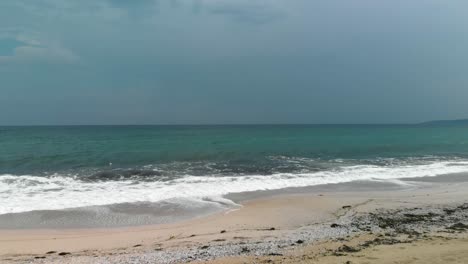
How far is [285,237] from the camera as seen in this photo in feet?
26.3

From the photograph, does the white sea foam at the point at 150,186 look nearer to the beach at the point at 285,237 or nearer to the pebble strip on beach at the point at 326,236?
the beach at the point at 285,237

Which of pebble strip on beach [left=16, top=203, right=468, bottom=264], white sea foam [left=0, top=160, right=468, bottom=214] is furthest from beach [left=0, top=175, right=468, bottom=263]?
white sea foam [left=0, top=160, right=468, bottom=214]

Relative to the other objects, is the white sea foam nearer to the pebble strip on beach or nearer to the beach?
the beach

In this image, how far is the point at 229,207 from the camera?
39.7 ft

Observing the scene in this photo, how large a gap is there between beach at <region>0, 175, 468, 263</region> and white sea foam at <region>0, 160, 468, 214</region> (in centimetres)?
285

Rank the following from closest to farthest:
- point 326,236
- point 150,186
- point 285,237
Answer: point 326,236 < point 285,237 < point 150,186

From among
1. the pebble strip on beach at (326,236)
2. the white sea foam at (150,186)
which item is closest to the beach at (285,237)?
the pebble strip on beach at (326,236)

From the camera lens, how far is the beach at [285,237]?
21.6ft

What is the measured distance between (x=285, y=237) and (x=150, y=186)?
958 cm

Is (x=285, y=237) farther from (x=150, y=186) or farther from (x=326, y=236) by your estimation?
(x=150, y=186)

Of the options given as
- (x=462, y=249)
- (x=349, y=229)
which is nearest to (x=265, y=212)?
(x=349, y=229)

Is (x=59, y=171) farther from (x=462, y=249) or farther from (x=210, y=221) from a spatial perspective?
(x=462, y=249)

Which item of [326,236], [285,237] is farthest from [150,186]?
[326,236]

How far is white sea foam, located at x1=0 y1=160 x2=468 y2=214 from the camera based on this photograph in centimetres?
1286
